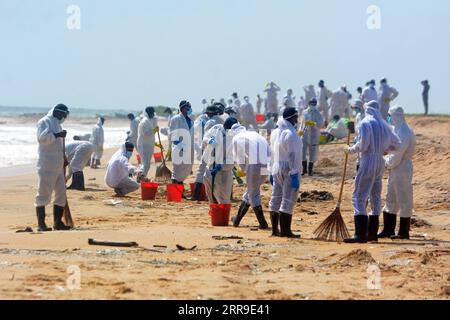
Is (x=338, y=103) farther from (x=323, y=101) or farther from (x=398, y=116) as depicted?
(x=398, y=116)

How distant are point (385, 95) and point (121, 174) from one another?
14.9 meters

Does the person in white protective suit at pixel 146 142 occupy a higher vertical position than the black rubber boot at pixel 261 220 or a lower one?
higher

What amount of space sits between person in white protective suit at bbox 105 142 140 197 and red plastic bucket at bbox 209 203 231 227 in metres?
4.77

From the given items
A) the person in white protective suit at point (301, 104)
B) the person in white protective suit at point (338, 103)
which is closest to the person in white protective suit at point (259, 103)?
the person in white protective suit at point (301, 104)

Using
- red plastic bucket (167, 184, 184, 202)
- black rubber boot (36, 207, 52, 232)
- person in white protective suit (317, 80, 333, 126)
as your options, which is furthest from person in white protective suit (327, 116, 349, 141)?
black rubber boot (36, 207, 52, 232)

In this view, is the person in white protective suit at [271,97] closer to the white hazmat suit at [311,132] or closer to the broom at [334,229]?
the white hazmat suit at [311,132]

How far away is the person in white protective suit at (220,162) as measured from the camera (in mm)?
14883

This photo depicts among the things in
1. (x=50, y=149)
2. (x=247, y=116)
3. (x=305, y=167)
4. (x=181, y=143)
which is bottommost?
(x=305, y=167)

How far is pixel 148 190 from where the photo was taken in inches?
712

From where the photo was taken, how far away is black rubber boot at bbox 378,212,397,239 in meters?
13.1

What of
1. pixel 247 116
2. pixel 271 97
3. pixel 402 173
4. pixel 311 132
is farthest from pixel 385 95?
pixel 402 173

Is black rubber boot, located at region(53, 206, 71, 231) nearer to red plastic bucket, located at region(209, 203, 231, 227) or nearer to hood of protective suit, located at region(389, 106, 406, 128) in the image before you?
red plastic bucket, located at region(209, 203, 231, 227)

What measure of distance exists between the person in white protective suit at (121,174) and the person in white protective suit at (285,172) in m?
6.17
